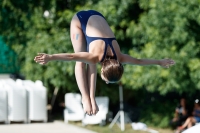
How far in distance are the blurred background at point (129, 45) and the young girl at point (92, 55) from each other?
504 centimetres

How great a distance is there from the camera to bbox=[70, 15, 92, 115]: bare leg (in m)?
5.90

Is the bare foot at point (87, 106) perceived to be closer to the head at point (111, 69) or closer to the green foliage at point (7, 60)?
the head at point (111, 69)

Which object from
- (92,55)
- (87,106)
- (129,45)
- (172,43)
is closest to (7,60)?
(129,45)

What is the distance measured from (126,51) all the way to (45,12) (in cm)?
253

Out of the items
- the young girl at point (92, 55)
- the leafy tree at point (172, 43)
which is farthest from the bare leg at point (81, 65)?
the leafy tree at point (172, 43)

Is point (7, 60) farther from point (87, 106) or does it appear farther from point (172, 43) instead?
point (87, 106)

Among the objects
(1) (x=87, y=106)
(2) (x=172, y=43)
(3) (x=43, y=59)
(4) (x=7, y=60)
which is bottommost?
(1) (x=87, y=106)

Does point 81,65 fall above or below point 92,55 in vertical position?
below

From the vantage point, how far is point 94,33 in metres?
5.69

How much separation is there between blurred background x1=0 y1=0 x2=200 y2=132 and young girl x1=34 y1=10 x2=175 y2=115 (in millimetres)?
5040

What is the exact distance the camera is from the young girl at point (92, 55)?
5480 mm

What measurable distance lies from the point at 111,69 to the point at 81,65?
66cm

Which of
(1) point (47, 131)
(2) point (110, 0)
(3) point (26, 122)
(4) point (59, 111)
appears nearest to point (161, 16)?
(2) point (110, 0)

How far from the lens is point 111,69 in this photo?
18.0ft
